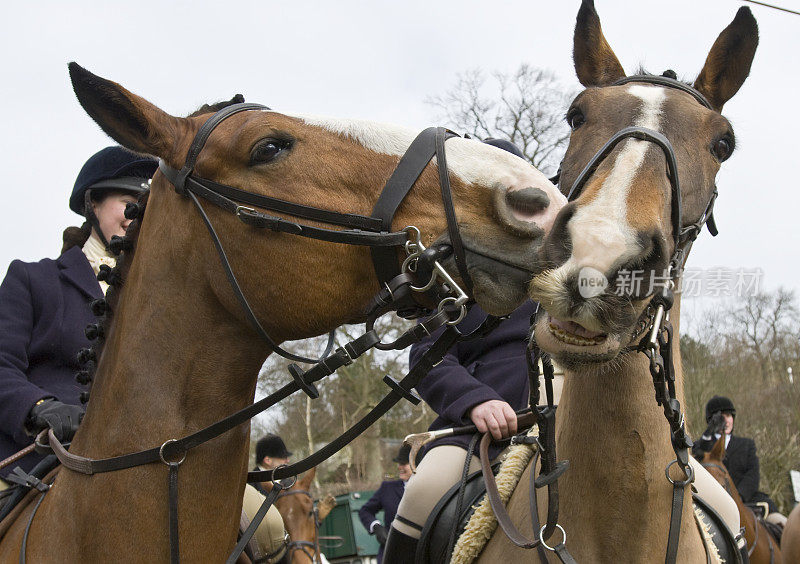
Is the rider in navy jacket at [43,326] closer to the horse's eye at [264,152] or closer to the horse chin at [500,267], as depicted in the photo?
the horse's eye at [264,152]

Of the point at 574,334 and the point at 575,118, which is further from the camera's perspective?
the point at 575,118

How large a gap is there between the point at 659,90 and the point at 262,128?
5.29 feet

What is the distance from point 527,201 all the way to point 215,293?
1172 mm

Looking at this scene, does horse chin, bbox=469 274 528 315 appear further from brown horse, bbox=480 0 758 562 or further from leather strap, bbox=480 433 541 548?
leather strap, bbox=480 433 541 548

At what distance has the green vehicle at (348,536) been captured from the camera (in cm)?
1811

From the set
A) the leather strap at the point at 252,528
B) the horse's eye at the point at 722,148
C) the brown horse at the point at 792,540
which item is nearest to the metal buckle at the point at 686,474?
the horse's eye at the point at 722,148

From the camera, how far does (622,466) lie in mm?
2656

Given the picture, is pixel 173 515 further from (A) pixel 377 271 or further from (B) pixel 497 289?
(B) pixel 497 289

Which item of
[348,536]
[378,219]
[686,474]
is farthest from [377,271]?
[348,536]

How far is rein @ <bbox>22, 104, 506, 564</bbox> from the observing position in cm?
240

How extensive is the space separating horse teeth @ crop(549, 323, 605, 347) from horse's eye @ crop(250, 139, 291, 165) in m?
1.18

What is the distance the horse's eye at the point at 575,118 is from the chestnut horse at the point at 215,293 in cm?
84

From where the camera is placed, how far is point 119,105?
255 centimetres

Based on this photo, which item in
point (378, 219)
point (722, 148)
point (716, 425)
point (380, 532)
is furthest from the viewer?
point (716, 425)
